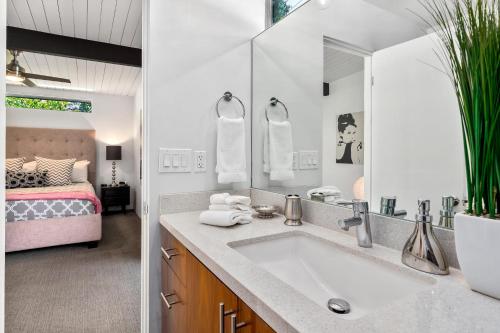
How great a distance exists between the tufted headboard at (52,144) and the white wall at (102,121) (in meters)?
0.15

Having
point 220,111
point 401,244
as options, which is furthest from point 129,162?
point 401,244

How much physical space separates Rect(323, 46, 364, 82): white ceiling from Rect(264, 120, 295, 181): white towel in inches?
14.3

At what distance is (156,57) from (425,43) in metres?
1.17

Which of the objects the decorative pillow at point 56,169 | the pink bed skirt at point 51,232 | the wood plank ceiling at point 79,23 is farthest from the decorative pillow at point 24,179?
the wood plank ceiling at point 79,23

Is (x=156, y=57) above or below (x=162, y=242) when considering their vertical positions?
above

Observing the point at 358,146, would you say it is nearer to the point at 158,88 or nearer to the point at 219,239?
the point at 219,239

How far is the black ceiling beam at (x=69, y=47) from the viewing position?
2.87 meters

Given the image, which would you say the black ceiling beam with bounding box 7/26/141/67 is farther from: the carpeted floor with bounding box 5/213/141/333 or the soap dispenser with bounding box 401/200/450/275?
the soap dispenser with bounding box 401/200/450/275

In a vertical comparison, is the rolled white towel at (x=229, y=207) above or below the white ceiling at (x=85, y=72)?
below

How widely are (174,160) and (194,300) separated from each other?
2.38 ft

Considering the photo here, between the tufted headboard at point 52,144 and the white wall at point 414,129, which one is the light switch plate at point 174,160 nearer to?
the white wall at point 414,129

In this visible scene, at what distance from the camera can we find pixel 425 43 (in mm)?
885

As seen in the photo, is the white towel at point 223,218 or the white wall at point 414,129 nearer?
the white wall at point 414,129

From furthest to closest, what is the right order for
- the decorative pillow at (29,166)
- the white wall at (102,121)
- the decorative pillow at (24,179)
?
the white wall at (102,121) < the decorative pillow at (29,166) < the decorative pillow at (24,179)
